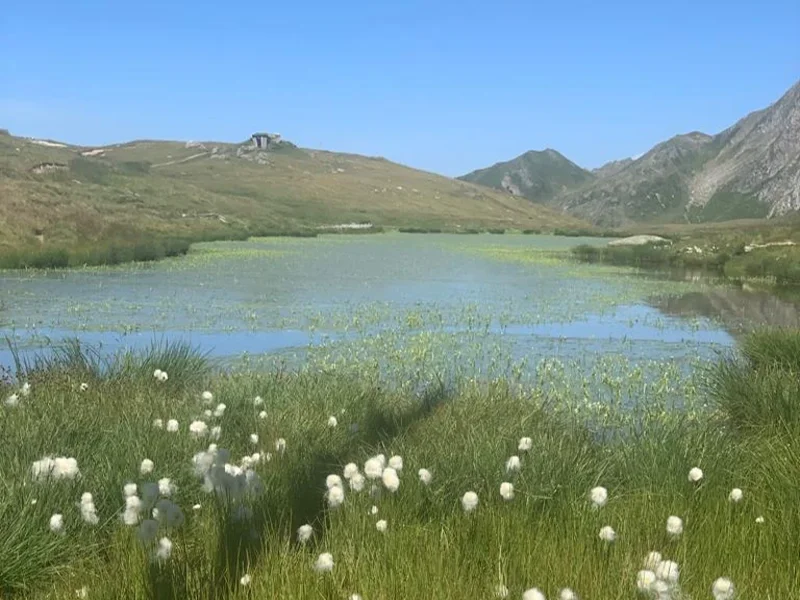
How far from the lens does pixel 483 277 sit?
1249 inches

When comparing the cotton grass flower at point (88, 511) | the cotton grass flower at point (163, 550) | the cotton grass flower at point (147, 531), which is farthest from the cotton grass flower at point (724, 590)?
the cotton grass flower at point (88, 511)

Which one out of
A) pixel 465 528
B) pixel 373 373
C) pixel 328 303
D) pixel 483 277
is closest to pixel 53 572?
pixel 465 528

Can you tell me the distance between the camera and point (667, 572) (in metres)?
3.36

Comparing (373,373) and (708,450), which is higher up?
(708,450)

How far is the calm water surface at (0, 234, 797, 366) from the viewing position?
15.6 meters

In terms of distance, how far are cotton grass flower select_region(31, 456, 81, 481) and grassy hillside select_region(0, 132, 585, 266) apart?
91.5 feet

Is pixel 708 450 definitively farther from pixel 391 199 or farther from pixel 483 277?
pixel 391 199

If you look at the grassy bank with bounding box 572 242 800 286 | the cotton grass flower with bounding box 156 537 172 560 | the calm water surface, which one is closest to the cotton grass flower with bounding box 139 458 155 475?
the cotton grass flower with bounding box 156 537 172 560

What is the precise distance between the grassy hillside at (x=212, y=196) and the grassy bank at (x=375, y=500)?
26699 millimetres

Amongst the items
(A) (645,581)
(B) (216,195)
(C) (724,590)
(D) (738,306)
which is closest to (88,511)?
(A) (645,581)

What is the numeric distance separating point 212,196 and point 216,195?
2.73 metres

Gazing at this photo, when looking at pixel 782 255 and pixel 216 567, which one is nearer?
pixel 216 567

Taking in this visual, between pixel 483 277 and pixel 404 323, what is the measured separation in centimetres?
1389

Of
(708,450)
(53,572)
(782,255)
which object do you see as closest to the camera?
(53,572)
